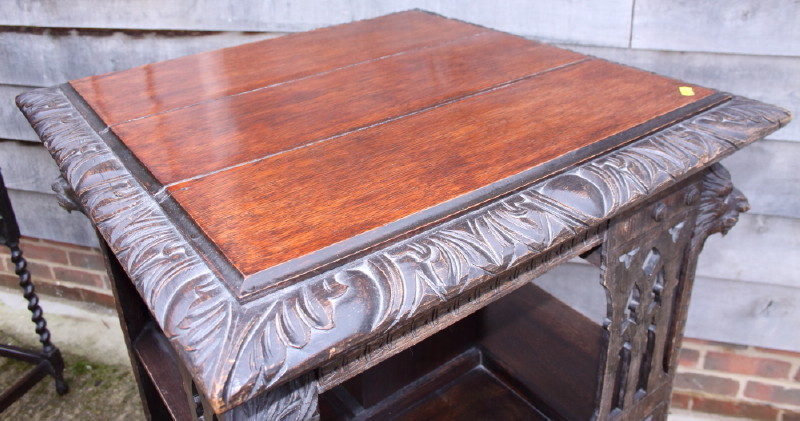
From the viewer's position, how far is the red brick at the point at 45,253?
2.13m

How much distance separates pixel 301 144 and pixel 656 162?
1.51ft

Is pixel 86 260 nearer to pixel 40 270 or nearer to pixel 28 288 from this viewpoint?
pixel 40 270

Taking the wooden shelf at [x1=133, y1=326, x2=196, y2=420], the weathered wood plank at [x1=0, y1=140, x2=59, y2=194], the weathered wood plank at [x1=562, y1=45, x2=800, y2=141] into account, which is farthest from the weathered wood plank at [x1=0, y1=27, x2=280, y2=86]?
the weathered wood plank at [x1=562, y1=45, x2=800, y2=141]

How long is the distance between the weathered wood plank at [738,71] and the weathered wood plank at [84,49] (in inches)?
36.0

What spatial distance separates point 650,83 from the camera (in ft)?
3.43

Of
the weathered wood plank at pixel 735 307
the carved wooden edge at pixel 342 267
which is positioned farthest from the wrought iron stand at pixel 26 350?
the weathered wood plank at pixel 735 307

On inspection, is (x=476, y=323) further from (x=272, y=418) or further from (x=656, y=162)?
(x=272, y=418)

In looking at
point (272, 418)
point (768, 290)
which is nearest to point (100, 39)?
point (272, 418)

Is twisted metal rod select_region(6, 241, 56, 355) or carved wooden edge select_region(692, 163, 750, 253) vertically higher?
carved wooden edge select_region(692, 163, 750, 253)

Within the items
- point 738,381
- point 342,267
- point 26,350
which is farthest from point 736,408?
point 26,350

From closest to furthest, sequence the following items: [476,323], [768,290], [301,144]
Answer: [301,144], [476,323], [768,290]

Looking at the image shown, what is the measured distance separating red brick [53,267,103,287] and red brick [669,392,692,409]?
1.79m

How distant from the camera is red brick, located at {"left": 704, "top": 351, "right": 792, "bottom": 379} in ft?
5.65

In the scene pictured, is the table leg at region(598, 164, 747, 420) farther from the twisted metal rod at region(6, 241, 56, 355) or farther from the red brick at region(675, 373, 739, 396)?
the twisted metal rod at region(6, 241, 56, 355)
